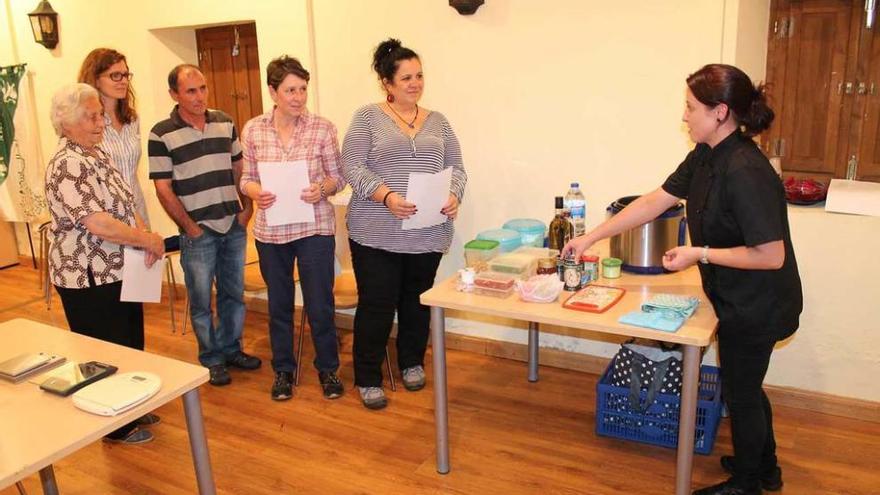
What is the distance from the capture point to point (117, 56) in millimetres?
2994

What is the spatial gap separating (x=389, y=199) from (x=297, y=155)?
0.51 meters

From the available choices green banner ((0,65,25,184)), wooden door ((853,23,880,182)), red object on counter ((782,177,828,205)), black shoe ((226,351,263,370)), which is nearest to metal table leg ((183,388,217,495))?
black shoe ((226,351,263,370))

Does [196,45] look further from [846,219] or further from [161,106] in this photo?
[846,219]

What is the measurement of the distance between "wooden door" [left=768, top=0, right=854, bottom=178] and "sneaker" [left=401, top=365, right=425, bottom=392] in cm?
195

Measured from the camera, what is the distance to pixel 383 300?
305cm

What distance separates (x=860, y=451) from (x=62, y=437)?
8.76 feet

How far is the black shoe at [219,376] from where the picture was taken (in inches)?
135

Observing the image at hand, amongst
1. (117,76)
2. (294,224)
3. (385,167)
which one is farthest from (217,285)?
(385,167)

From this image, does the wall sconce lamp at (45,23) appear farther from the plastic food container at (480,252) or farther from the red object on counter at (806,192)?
the red object on counter at (806,192)

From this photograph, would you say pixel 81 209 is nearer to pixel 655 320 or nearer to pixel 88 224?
pixel 88 224

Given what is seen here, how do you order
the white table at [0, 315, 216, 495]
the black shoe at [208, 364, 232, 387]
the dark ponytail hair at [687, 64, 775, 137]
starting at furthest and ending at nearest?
the black shoe at [208, 364, 232, 387] → the dark ponytail hair at [687, 64, 775, 137] → the white table at [0, 315, 216, 495]

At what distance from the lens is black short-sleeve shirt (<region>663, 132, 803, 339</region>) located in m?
1.93

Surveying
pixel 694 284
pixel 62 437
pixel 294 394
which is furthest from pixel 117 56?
pixel 694 284

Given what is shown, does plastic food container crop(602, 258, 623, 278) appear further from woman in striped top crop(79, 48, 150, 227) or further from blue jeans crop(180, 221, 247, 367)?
woman in striped top crop(79, 48, 150, 227)
